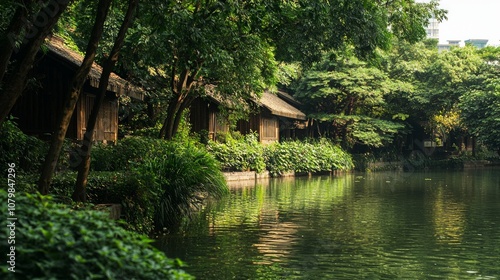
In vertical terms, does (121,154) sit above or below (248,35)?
below

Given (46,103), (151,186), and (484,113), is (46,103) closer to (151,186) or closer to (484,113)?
(151,186)

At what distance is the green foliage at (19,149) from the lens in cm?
1523

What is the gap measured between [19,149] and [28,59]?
560cm

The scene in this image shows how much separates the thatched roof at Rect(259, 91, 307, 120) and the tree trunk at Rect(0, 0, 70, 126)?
30311mm

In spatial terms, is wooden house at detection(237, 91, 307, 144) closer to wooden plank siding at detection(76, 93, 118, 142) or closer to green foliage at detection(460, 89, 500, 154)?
green foliage at detection(460, 89, 500, 154)

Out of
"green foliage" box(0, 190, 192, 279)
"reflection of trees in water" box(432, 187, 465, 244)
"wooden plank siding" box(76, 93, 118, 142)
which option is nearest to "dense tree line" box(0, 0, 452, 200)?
"wooden plank siding" box(76, 93, 118, 142)

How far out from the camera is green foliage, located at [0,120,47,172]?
1523cm

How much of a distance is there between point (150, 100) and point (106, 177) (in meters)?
12.1

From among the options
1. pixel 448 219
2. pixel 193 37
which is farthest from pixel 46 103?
pixel 448 219

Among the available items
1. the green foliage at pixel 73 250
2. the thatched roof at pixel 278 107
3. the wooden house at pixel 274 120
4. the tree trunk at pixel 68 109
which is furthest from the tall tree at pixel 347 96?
the green foliage at pixel 73 250

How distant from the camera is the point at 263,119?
1799 inches

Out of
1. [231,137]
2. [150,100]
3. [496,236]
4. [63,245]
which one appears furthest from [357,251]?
[231,137]

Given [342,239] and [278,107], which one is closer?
[342,239]

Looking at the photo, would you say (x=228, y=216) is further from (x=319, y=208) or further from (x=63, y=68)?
(x=63, y=68)
